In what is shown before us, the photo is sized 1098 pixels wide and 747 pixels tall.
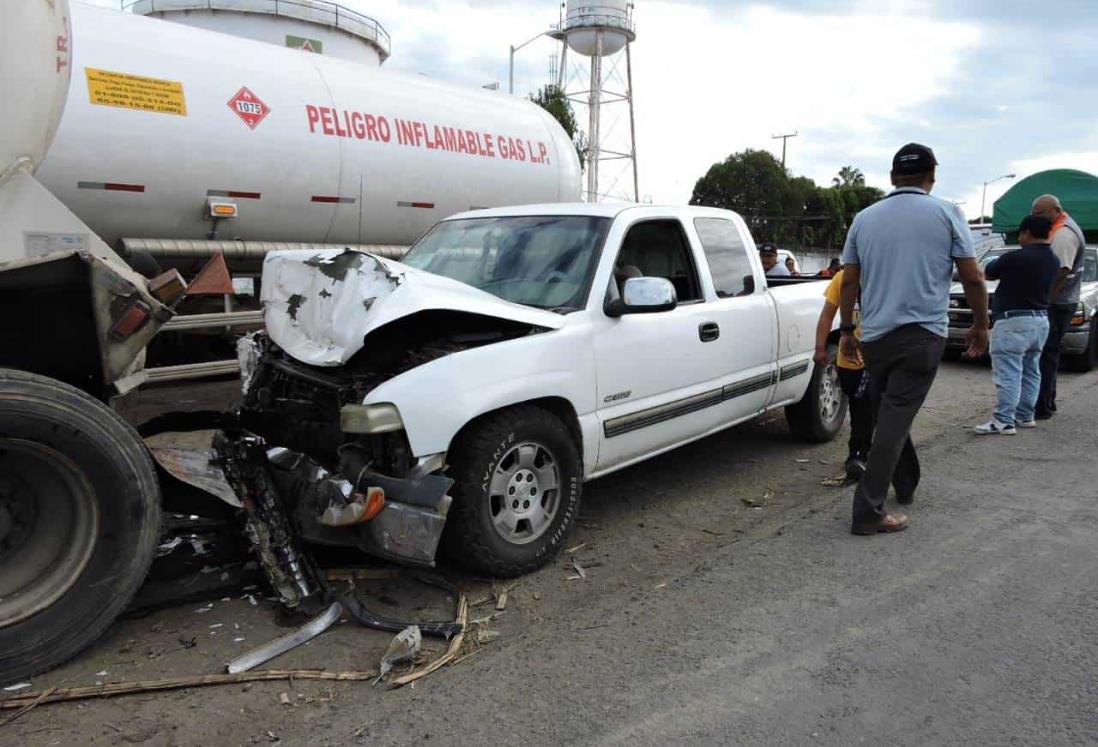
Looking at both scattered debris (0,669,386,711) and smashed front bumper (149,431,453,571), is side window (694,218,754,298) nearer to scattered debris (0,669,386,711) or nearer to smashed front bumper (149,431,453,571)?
smashed front bumper (149,431,453,571)

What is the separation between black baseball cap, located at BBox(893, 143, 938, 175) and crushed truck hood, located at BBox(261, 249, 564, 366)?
7.13ft

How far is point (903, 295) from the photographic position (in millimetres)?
4445

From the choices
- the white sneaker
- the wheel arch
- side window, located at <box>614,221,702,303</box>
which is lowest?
the white sneaker

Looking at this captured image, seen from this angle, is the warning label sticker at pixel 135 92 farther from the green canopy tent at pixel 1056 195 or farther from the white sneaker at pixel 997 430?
the green canopy tent at pixel 1056 195

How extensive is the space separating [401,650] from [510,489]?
0.99 meters

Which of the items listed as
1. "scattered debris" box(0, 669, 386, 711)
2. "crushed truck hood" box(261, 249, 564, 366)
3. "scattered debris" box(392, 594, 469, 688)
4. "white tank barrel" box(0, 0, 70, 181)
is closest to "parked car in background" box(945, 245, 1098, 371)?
"crushed truck hood" box(261, 249, 564, 366)

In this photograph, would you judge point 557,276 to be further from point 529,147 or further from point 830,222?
point 830,222

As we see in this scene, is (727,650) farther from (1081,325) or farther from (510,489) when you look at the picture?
(1081,325)

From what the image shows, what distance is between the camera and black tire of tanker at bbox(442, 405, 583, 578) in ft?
12.1

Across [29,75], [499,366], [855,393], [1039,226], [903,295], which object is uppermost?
[29,75]

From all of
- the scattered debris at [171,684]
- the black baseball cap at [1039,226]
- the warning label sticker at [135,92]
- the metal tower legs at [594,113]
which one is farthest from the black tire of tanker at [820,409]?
the metal tower legs at [594,113]

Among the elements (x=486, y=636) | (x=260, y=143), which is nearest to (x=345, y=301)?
(x=486, y=636)

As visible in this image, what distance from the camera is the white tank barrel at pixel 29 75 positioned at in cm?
336

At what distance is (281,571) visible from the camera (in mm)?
3604
